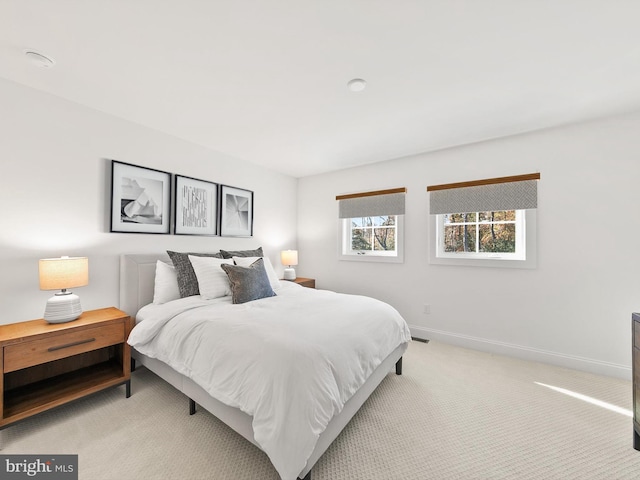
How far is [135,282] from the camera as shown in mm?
2445

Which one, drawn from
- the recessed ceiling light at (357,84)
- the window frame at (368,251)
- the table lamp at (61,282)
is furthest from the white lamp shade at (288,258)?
the recessed ceiling light at (357,84)

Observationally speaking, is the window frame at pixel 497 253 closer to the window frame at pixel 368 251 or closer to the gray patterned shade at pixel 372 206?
the window frame at pixel 368 251

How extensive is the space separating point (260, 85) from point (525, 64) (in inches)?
Answer: 71.7

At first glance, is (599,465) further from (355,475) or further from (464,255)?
(464,255)

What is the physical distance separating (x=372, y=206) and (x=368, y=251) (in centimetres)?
68

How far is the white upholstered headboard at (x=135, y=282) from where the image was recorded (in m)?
2.41

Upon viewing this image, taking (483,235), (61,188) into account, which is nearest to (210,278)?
(61,188)

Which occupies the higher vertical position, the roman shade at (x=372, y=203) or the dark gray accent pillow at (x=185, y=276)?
the roman shade at (x=372, y=203)

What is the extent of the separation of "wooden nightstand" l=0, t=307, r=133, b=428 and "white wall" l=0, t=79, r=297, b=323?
0.30 meters

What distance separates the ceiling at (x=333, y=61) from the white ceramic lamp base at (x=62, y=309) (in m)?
1.62

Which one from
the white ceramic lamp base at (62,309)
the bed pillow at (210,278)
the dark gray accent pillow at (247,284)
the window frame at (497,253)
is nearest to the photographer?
the white ceramic lamp base at (62,309)

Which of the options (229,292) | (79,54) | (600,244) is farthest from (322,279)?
(79,54)

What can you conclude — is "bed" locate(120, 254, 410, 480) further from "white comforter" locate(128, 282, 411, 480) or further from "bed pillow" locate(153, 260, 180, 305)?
"bed pillow" locate(153, 260, 180, 305)

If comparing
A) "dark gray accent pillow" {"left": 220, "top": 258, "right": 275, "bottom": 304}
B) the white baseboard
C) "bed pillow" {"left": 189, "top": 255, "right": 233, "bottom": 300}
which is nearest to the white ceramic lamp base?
"bed pillow" {"left": 189, "top": 255, "right": 233, "bottom": 300}
